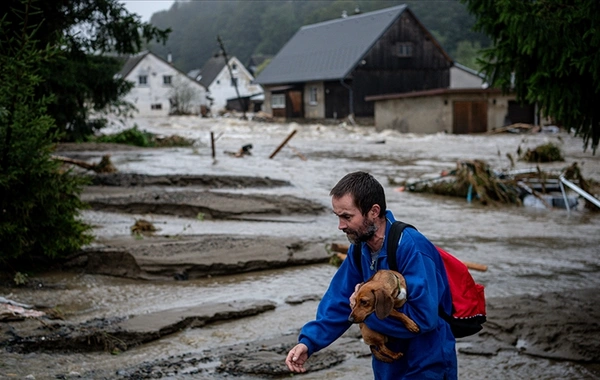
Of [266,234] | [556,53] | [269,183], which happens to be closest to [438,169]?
[269,183]

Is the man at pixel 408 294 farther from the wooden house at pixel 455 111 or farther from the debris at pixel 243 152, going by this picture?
the wooden house at pixel 455 111

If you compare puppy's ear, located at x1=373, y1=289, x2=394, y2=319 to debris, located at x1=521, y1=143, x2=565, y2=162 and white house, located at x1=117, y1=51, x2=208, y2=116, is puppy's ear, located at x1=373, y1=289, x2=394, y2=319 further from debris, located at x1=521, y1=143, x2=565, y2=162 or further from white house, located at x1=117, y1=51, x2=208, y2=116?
white house, located at x1=117, y1=51, x2=208, y2=116

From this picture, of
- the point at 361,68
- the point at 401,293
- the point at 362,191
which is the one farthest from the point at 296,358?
the point at 361,68

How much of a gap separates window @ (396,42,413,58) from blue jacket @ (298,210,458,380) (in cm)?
5623

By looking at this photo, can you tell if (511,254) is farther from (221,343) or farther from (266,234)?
(221,343)

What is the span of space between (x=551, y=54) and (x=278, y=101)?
57.7 metres

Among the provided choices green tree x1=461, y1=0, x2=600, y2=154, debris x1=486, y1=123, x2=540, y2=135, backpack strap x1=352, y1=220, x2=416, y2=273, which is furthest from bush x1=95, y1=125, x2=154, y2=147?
backpack strap x1=352, y1=220, x2=416, y2=273

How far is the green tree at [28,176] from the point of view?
24.1ft

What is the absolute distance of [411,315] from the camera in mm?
3107

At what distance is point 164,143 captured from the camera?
3334cm

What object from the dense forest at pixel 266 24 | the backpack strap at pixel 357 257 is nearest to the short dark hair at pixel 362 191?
the backpack strap at pixel 357 257

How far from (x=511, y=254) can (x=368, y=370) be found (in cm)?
555

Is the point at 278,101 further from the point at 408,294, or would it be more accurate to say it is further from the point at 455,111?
the point at 408,294

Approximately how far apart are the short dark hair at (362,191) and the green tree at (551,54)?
171 inches
